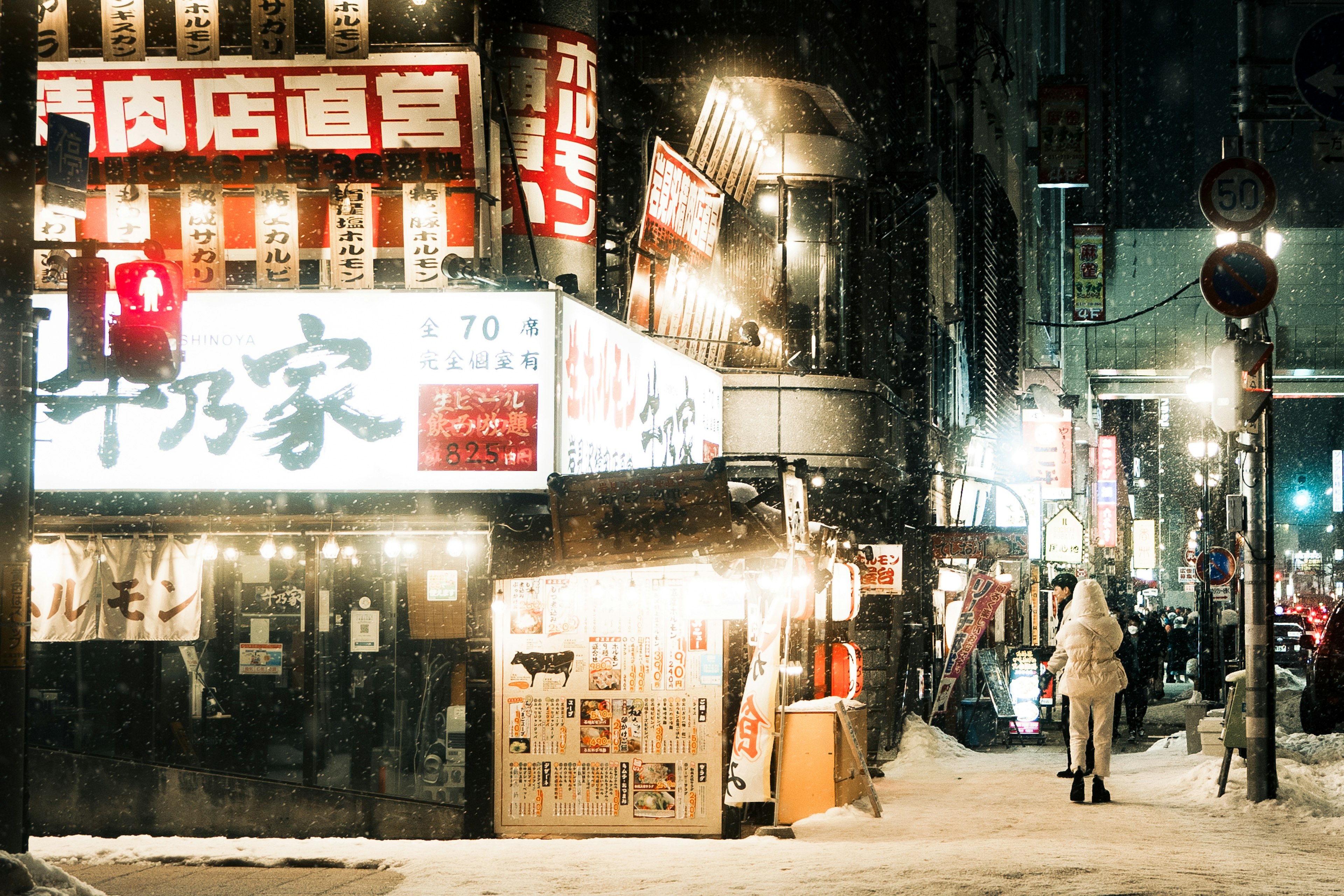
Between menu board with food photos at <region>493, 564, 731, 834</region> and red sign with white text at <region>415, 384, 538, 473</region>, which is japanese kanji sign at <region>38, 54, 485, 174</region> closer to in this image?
red sign with white text at <region>415, 384, 538, 473</region>

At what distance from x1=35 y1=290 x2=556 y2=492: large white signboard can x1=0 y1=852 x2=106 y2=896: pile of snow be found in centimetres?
413

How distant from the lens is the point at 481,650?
496 inches

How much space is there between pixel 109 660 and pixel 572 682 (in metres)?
4.63

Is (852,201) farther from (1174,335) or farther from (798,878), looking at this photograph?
(1174,335)

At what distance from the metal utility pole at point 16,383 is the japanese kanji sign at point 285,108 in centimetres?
376

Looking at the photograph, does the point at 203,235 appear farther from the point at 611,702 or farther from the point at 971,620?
the point at 971,620

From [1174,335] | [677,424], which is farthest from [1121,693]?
[1174,335]

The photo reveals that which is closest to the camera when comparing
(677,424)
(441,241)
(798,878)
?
(798,878)

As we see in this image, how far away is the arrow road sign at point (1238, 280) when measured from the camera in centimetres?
1364

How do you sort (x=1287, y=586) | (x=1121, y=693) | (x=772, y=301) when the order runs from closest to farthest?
(x=772, y=301) → (x=1121, y=693) → (x=1287, y=586)

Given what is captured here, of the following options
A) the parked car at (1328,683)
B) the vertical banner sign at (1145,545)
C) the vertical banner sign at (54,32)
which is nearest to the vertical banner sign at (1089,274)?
the vertical banner sign at (1145,545)

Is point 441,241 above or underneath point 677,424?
above

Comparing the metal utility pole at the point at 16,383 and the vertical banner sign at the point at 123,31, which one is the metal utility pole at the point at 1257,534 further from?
the metal utility pole at the point at 16,383

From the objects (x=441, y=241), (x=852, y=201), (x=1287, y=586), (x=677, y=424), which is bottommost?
(x=1287, y=586)
